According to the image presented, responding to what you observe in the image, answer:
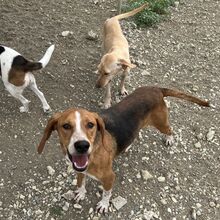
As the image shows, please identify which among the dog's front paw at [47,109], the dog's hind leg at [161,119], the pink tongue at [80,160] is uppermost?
the pink tongue at [80,160]

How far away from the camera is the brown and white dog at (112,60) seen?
18.5 feet

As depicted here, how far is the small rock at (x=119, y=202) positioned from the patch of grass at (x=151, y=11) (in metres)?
3.85

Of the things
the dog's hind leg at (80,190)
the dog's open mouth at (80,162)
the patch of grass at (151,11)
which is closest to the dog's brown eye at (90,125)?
the dog's open mouth at (80,162)

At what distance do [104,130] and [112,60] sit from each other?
179cm

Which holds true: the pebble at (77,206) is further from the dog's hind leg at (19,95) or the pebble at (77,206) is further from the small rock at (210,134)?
the small rock at (210,134)

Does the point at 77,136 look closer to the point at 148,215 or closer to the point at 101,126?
the point at 101,126

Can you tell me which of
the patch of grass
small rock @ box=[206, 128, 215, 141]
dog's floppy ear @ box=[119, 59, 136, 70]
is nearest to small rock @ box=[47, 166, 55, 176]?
dog's floppy ear @ box=[119, 59, 136, 70]

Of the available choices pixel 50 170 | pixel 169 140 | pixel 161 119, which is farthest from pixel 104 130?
pixel 169 140

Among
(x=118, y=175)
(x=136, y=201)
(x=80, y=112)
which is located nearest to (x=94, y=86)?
(x=118, y=175)

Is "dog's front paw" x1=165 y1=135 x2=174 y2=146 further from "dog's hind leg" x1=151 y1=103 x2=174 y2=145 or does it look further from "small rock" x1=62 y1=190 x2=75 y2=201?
"small rock" x1=62 y1=190 x2=75 y2=201

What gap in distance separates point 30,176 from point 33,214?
53 cm

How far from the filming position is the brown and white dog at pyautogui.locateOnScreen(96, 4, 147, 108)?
5637mm

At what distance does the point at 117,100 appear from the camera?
6.25m

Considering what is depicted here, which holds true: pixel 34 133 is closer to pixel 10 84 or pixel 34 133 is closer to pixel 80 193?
pixel 10 84
